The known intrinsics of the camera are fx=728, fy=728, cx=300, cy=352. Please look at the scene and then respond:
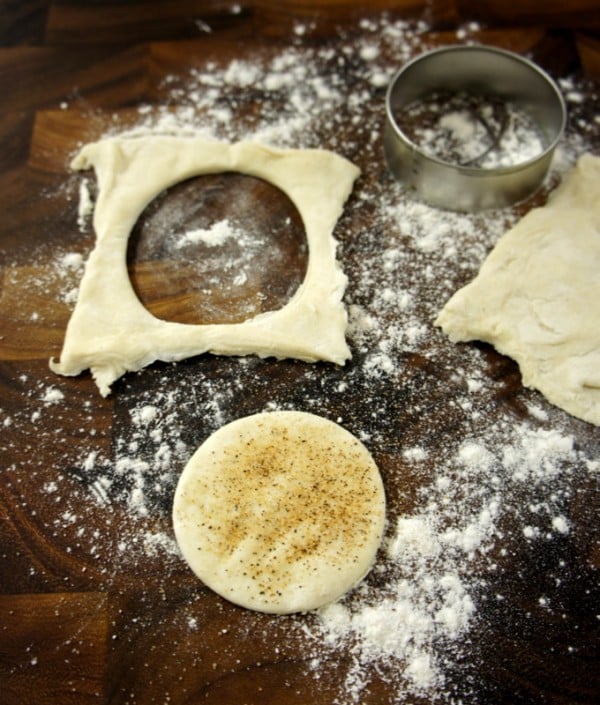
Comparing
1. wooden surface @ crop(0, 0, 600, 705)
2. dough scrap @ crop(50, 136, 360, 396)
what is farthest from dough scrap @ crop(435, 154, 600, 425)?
dough scrap @ crop(50, 136, 360, 396)

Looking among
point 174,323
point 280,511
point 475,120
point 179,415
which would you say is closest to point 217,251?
point 174,323

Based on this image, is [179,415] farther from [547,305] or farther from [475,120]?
[475,120]

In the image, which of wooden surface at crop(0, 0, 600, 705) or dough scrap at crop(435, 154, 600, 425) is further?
dough scrap at crop(435, 154, 600, 425)

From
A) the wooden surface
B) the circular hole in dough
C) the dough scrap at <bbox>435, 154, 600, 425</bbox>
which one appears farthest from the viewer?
the circular hole in dough

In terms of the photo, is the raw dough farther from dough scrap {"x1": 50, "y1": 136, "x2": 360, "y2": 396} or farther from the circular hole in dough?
the circular hole in dough

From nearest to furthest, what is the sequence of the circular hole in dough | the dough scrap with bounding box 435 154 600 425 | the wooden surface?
the wooden surface
the dough scrap with bounding box 435 154 600 425
the circular hole in dough

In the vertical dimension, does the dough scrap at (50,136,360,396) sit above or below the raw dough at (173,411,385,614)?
above

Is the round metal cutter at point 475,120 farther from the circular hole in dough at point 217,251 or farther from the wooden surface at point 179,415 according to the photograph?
the circular hole in dough at point 217,251

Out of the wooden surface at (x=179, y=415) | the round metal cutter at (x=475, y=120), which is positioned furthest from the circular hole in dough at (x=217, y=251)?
the round metal cutter at (x=475, y=120)
